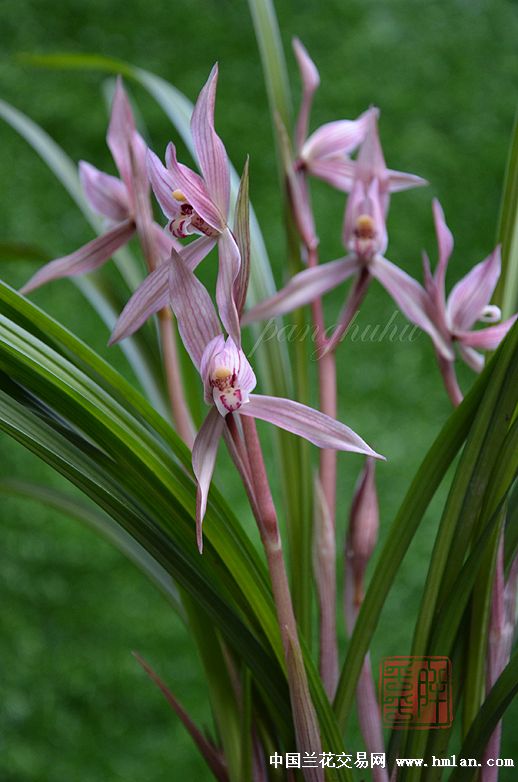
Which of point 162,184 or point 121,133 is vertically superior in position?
point 121,133

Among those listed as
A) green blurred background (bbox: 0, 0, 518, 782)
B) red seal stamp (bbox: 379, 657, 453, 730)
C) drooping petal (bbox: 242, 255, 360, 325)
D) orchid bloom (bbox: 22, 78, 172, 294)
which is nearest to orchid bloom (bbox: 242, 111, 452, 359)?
drooping petal (bbox: 242, 255, 360, 325)

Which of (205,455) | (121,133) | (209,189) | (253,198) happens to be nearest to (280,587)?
(205,455)

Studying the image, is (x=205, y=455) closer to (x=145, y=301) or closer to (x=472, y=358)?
(x=145, y=301)

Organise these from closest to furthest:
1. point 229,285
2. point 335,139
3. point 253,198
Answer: point 229,285 → point 335,139 → point 253,198

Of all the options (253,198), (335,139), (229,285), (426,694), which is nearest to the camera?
(229,285)

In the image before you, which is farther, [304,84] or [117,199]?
[304,84]

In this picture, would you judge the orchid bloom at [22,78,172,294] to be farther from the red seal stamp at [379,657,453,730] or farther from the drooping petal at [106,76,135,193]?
the red seal stamp at [379,657,453,730]

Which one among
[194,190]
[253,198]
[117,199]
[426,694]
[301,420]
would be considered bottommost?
[426,694]

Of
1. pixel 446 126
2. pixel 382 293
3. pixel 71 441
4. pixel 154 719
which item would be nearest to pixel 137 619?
pixel 154 719
